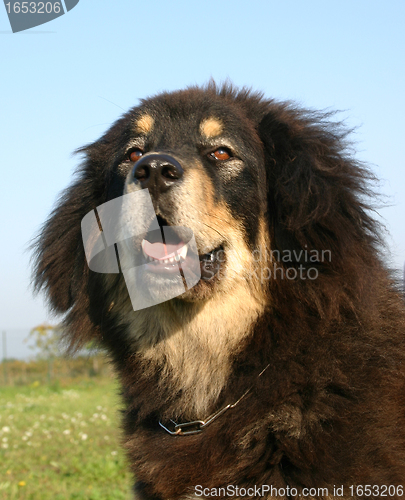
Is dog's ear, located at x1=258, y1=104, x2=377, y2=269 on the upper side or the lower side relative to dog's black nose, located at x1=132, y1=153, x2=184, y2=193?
lower

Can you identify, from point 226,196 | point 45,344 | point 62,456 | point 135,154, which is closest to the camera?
point 226,196

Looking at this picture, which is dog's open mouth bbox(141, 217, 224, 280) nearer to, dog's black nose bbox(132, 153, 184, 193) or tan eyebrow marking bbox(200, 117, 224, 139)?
dog's black nose bbox(132, 153, 184, 193)

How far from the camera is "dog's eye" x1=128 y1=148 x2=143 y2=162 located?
354 centimetres

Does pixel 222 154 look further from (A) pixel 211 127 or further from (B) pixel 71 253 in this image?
(B) pixel 71 253

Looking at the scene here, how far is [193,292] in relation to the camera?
10.5ft

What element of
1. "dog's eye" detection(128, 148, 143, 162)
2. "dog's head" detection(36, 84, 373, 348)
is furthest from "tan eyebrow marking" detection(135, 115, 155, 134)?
"dog's eye" detection(128, 148, 143, 162)

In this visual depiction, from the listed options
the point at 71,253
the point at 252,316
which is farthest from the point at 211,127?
the point at 71,253

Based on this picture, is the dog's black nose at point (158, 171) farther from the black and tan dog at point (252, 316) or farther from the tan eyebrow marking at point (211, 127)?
the tan eyebrow marking at point (211, 127)

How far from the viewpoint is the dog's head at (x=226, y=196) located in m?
3.17

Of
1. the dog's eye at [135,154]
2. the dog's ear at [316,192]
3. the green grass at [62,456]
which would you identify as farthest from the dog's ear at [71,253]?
the dog's ear at [316,192]

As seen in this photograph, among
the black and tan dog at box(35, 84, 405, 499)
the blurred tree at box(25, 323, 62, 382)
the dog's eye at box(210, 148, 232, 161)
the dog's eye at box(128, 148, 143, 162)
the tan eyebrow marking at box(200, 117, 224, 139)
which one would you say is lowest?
the blurred tree at box(25, 323, 62, 382)

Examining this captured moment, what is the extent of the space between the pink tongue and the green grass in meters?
1.30

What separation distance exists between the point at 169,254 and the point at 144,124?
3.30 ft

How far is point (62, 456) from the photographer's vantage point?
657 cm
